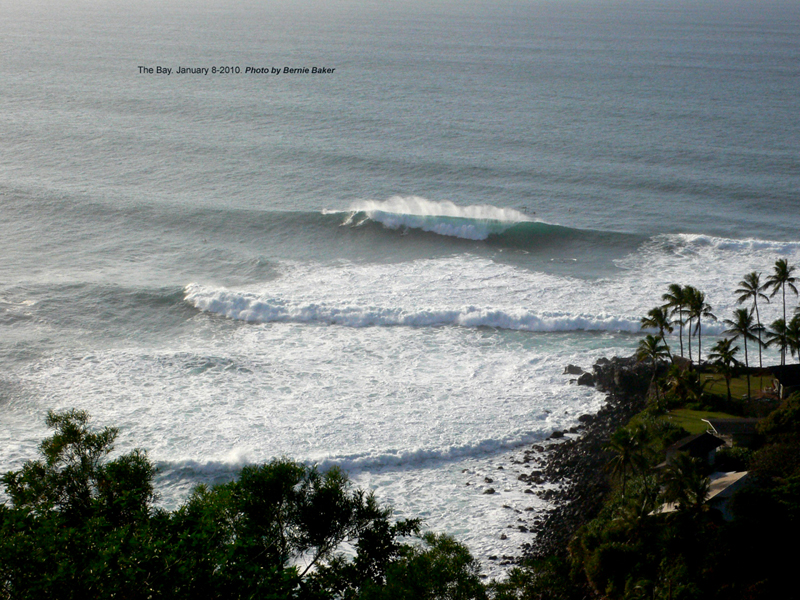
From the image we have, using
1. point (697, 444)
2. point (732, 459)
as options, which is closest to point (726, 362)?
point (732, 459)

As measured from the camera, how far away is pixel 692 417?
117 ft

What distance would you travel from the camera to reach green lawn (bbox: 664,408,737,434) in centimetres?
3412

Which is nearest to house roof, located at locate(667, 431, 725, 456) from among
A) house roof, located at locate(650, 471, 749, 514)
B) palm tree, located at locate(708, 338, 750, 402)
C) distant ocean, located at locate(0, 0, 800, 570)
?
house roof, located at locate(650, 471, 749, 514)

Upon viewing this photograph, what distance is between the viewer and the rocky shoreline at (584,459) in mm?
28375

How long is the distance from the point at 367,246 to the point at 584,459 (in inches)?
1307

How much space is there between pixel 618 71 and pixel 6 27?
401 feet

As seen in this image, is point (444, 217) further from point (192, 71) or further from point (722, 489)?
point (192, 71)

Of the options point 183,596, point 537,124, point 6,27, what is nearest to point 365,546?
point 183,596

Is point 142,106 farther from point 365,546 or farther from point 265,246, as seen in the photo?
point 365,546

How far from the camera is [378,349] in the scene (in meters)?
44.9

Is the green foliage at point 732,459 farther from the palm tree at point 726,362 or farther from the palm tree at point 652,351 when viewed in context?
the palm tree at point 652,351

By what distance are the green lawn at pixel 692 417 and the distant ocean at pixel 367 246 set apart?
400cm

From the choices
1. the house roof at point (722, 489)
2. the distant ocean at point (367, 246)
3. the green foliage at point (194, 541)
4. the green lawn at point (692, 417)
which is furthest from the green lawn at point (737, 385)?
the green foliage at point (194, 541)

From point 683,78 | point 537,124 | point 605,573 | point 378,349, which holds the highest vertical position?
point 683,78
